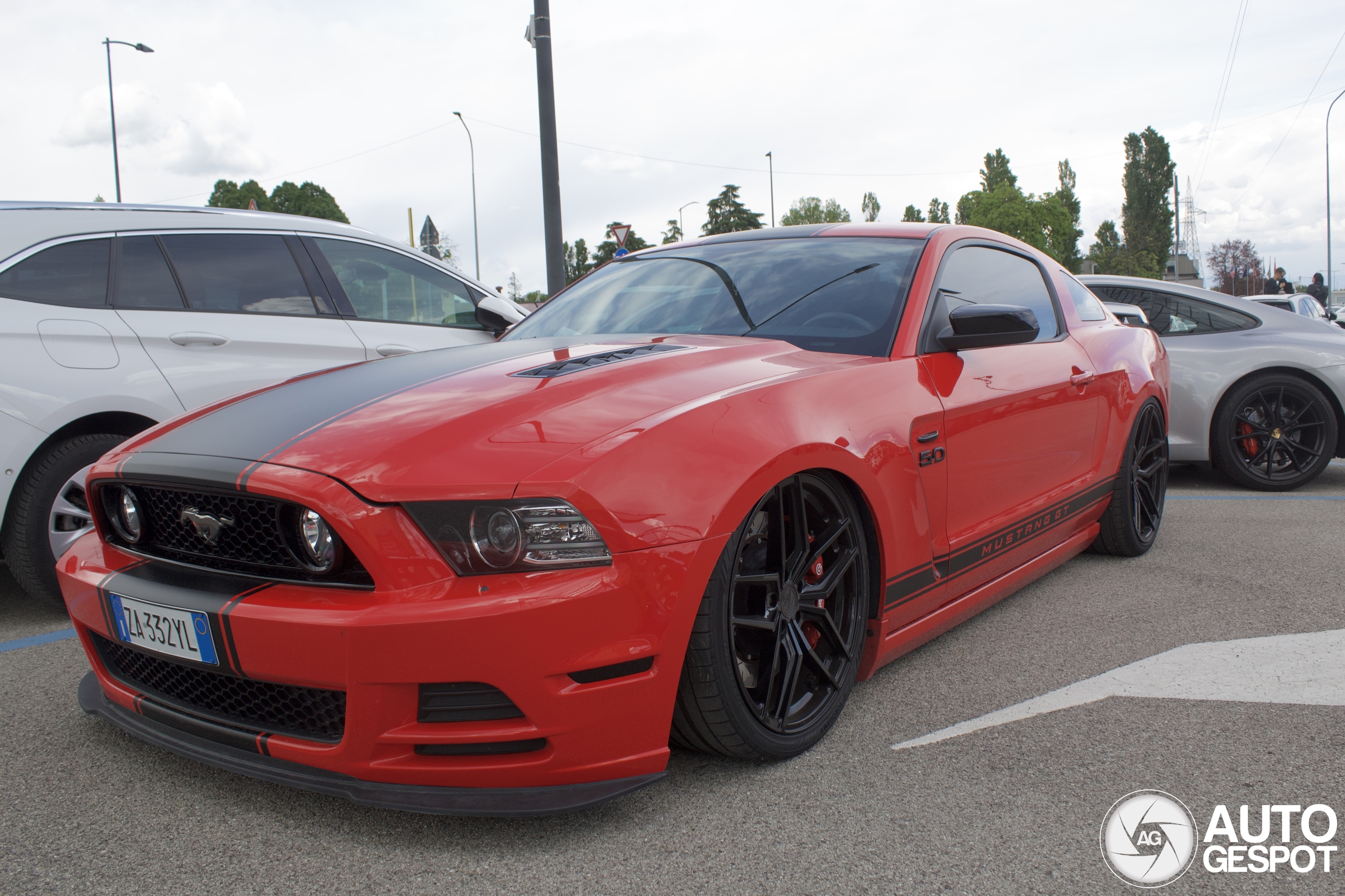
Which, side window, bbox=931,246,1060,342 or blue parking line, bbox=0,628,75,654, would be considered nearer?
side window, bbox=931,246,1060,342

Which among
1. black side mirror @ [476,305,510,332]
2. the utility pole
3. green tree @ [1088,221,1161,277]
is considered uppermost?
green tree @ [1088,221,1161,277]

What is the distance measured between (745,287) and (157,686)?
6.54 ft

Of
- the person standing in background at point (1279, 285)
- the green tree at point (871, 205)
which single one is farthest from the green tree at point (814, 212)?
the person standing in background at point (1279, 285)

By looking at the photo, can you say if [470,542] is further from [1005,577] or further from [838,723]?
[1005,577]

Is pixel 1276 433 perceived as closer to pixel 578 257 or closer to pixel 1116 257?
pixel 578 257

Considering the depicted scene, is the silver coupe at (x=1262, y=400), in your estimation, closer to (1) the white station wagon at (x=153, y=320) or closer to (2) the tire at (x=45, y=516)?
(1) the white station wagon at (x=153, y=320)

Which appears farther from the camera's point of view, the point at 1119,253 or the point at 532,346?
the point at 1119,253

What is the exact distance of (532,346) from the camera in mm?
3031

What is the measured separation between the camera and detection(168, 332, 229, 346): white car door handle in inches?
155

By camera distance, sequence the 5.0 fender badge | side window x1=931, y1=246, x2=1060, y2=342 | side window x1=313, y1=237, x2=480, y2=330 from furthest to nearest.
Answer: side window x1=313, y1=237, x2=480, y2=330
side window x1=931, y1=246, x2=1060, y2=342
the 5.0 fender badge

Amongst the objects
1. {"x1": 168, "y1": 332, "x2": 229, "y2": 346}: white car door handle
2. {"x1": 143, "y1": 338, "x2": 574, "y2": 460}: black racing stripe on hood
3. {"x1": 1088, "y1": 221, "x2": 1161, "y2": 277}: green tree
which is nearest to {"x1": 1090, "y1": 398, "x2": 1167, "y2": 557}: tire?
{"x1": 143, "y1": 338, "x2": 574, "y2": 460}: black racing stripe on hood

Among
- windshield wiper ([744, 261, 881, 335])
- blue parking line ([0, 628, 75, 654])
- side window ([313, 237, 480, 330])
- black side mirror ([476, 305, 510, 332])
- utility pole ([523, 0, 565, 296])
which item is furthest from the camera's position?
utility pole ([523, 0, 565, 296])

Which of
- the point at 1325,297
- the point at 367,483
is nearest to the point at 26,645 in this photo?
the point at 367,483

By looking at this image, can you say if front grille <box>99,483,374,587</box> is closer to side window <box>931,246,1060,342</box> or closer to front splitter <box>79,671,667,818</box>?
front splitter <box>79,671,667,818</box>
